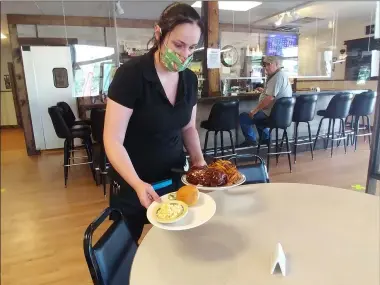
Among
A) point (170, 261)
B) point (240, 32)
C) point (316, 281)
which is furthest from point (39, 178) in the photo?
point (240, 32)

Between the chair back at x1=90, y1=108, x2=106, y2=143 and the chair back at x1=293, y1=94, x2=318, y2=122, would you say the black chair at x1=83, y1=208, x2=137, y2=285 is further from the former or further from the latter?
the chair back at x1=293, y1=94, x2=318, y2=122

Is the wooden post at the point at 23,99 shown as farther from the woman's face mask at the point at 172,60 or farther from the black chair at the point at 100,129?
the woman's face mask at the point at 172,60

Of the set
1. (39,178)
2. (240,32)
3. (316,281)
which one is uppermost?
(240,32)

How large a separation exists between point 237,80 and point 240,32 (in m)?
1.30

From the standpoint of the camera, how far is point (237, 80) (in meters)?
7.48

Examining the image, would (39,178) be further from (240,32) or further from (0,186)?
(240,32)

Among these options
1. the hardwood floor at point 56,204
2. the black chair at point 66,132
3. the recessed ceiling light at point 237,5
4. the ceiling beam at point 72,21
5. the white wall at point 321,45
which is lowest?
the hardwood floor at point 56,204

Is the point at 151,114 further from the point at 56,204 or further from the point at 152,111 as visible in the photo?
the point at 56,204

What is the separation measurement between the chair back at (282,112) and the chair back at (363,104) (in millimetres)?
1479

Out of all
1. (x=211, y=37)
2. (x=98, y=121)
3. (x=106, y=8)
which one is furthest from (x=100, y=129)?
(x=106, y=8)

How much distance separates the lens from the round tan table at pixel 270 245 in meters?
0.82

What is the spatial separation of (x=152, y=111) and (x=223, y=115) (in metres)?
2.60

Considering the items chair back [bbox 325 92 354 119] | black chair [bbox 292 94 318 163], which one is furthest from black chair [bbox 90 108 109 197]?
chair back [bbox 325 92 354 119]

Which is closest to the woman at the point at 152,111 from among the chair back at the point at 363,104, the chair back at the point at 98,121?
the chair back at the point at 98,121
